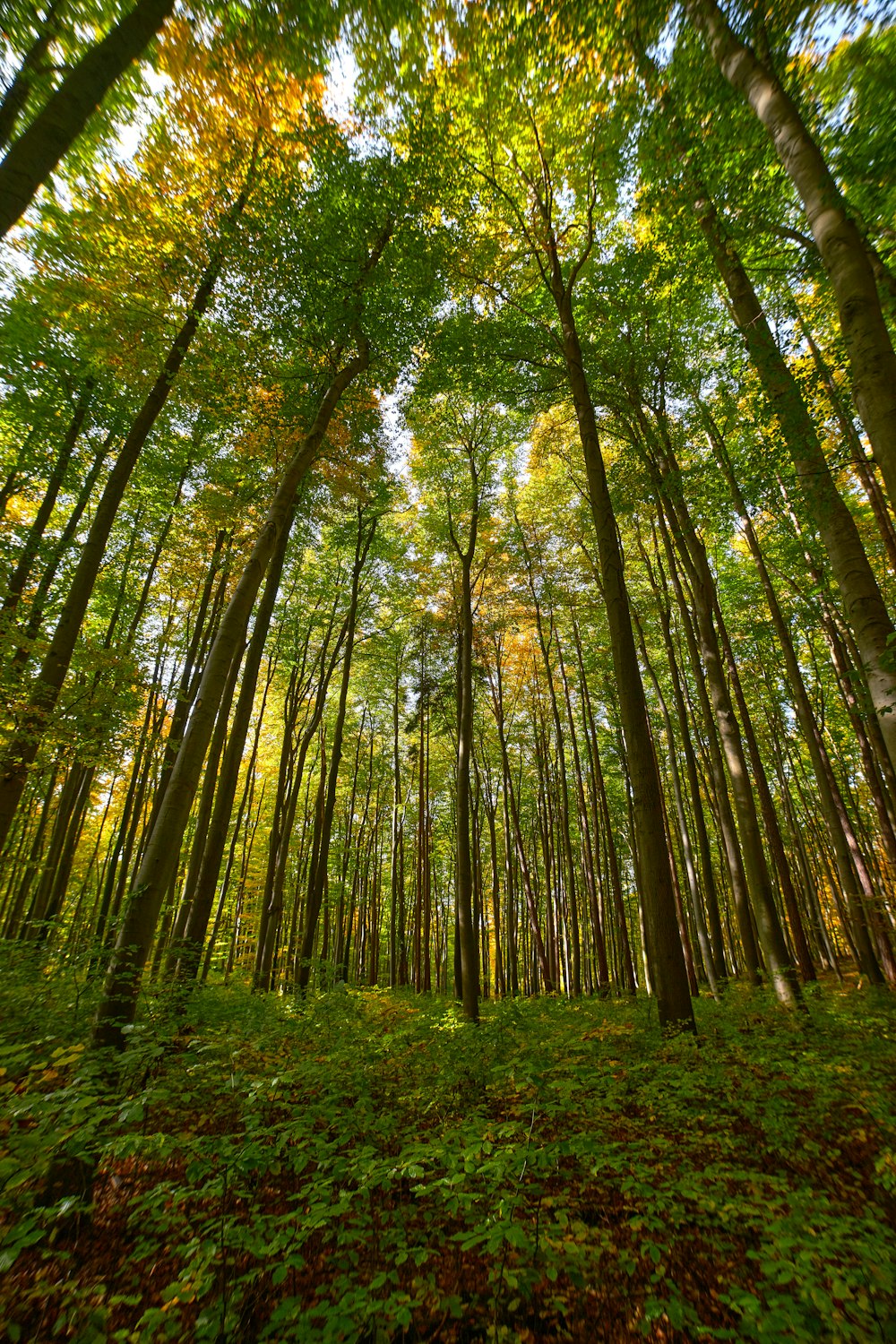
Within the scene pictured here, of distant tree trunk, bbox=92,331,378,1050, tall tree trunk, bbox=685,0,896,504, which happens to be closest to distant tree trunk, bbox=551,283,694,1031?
tall tree trunk, bbox=685,0,896,504

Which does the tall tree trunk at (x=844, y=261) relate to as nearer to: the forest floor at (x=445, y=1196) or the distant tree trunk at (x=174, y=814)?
the forest floor at (x=445, y=1196)

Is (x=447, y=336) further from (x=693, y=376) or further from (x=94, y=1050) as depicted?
(x=94, y=1050)

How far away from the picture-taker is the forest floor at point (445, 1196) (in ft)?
7.45

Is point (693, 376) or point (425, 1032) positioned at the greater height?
point (693, 376)

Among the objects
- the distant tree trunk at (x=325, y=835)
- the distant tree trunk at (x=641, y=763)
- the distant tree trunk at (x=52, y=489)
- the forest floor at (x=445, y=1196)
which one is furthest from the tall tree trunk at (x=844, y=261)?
the distant tree trunk at (x=52, y=489)

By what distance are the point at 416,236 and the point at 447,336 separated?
4.82 ft

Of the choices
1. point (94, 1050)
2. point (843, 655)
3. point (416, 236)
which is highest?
point (416, 236)

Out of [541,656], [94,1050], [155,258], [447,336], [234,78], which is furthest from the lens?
[541,656]

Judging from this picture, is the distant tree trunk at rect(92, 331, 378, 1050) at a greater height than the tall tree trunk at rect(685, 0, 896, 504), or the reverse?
the tall tree trunk at rect(685, 0, 896, 504)

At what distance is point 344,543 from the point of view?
44.6ft

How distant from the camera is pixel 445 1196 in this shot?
284 centimetres

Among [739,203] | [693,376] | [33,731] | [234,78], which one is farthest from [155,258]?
[693,376]

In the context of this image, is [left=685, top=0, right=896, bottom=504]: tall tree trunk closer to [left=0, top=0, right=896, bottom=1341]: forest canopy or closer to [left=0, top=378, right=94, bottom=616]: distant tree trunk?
[left=0, top=0, right=896, bottom=1341]: forest canopy

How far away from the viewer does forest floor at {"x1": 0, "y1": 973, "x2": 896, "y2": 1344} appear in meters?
2.27
